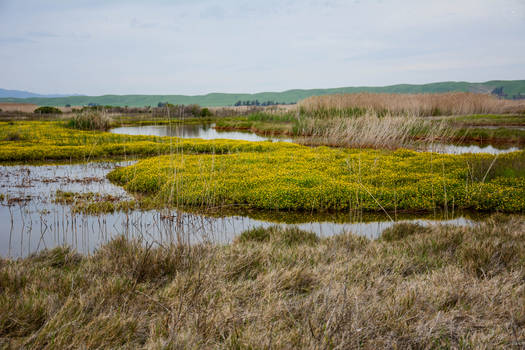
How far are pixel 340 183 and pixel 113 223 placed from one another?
20.1 feet

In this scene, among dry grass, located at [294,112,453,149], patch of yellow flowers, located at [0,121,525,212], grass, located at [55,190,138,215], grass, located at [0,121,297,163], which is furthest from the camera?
dry grass, located at [294,112,453,149]

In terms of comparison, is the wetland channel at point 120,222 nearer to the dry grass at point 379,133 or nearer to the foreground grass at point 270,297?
the foreground grass at point 270,297

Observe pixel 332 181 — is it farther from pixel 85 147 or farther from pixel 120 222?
pixel 85 147

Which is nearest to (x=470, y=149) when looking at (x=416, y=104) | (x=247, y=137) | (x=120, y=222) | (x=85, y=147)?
(x=416, y=104)

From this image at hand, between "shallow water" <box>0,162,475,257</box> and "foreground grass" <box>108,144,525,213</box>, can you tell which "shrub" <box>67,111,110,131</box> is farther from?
"shallow water" <box>0,162,475,257</box>

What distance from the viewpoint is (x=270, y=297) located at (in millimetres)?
3705

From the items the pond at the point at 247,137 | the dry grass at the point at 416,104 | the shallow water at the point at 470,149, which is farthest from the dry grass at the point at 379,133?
the dry grass at the point at 416,104

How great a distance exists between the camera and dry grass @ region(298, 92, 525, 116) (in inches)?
1016

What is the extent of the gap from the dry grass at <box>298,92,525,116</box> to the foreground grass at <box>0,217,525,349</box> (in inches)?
677

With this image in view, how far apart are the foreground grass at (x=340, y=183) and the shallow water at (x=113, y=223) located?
480mm

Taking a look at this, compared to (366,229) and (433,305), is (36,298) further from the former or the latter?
(366,229)

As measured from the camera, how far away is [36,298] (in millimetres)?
3680

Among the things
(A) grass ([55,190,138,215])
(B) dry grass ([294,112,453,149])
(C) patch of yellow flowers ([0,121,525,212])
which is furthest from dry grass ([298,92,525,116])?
(A) grass ([55,190,138,215])

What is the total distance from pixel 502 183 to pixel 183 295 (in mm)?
10192
